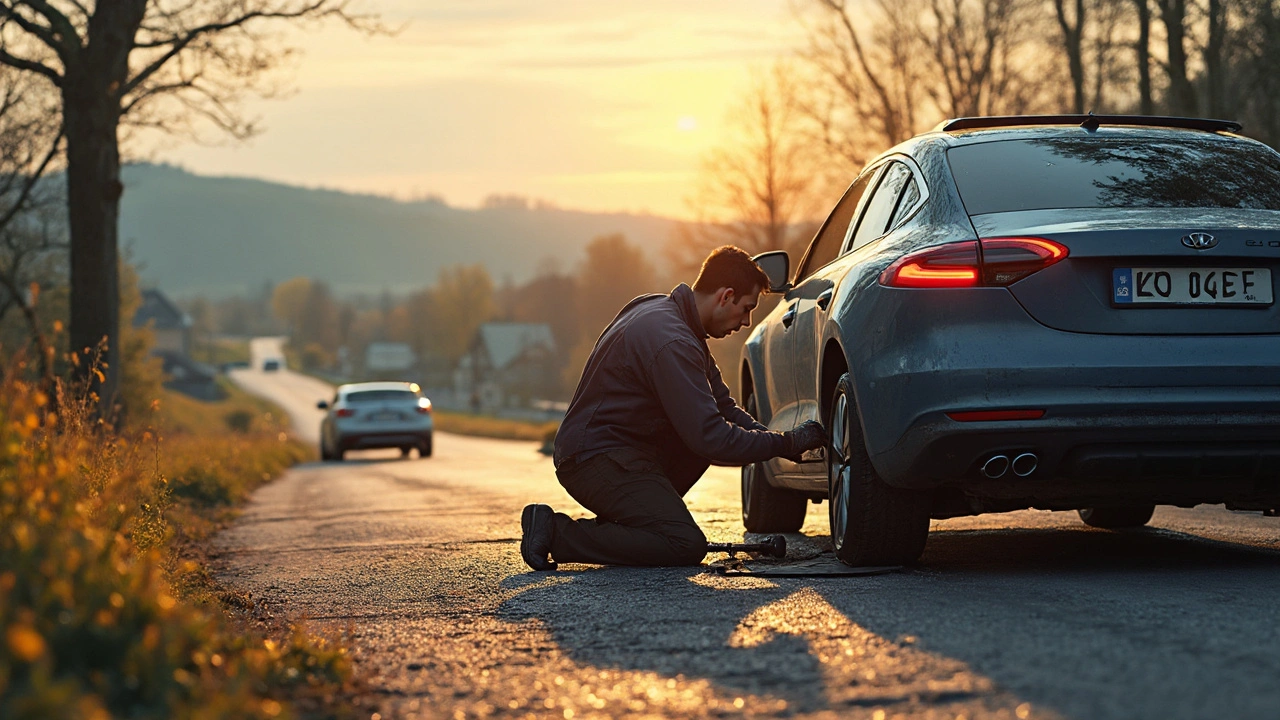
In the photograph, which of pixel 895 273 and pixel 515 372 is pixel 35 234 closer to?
pixel 895 273

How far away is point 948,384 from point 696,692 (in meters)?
1.86

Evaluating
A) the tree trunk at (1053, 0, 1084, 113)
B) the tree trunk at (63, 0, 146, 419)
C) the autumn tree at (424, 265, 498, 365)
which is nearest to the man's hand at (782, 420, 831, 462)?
the tree trunk at (63, 0, 146, 419)

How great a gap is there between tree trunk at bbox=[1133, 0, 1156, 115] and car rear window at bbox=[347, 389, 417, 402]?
47.0 feet

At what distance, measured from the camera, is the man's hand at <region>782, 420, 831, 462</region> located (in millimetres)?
6027

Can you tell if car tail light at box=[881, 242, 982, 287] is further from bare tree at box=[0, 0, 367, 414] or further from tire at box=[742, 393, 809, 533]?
bare tree at box=[0, 0, 367, 414]

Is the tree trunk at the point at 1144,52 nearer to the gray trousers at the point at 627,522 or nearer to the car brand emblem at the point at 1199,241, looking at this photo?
the gray trousers at the point at 627,522

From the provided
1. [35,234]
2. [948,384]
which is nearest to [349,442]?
[35,234]

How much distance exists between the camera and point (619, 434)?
6469mm

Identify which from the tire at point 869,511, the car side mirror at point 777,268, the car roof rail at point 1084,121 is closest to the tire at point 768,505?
the car side mirror at point 777,268

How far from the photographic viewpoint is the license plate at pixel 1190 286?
16.3ft

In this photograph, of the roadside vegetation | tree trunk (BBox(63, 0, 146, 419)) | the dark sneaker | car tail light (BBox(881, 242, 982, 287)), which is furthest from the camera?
tree trunk (BBox(63, 0, 146, 419))

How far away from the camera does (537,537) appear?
6.33 meters

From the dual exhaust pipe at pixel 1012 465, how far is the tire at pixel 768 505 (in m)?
2.62

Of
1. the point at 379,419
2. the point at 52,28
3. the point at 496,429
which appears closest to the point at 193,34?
the point at 52,28
